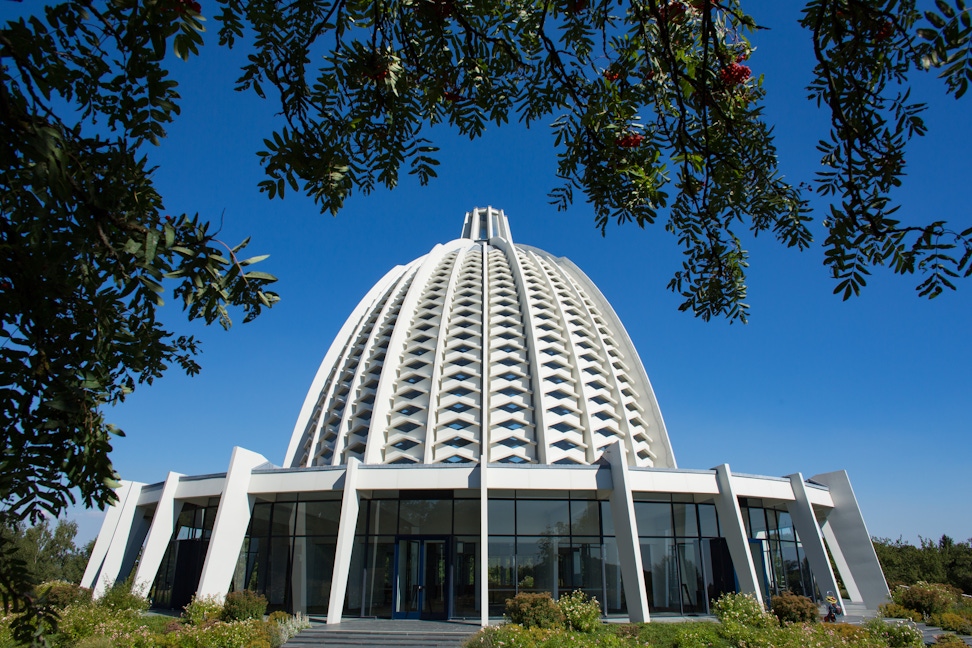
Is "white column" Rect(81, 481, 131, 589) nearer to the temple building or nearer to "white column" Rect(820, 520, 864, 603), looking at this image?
the temple building

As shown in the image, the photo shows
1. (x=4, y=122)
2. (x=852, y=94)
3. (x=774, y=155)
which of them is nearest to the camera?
(x=4, y=122)

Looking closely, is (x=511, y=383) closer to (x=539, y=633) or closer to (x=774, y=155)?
(x=539, y=633)

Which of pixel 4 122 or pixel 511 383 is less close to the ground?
pixel 511 383

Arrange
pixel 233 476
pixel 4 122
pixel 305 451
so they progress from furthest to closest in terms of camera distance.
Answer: pixel 305 451 → pixel 233 476 → pixel 4 122

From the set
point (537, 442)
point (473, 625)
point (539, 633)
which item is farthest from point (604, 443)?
point (539, 633)

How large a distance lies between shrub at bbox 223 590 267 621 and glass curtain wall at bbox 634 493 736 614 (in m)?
13.2

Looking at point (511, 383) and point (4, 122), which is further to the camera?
point (511, 383)

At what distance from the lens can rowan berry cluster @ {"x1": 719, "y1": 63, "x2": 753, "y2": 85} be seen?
10.2ft

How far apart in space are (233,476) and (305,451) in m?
11.8

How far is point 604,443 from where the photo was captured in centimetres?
2838

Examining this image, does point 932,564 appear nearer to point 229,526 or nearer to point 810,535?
point 810,535

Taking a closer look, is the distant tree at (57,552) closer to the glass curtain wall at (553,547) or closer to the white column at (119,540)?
the white column at (119,540)

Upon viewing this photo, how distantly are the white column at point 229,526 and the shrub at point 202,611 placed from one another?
47.7 inches

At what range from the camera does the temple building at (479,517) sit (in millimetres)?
20281
